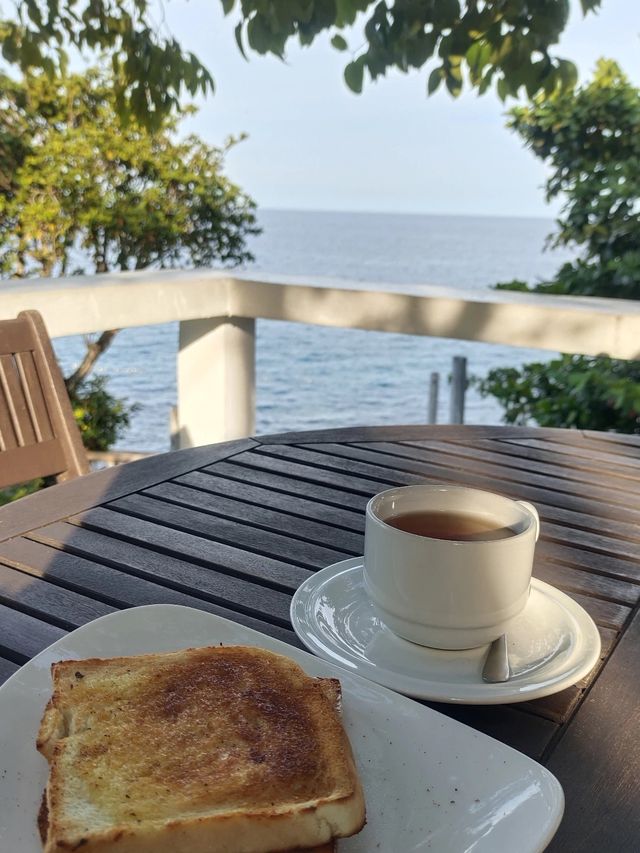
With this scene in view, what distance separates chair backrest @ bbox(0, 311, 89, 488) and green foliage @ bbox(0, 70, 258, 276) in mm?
5526

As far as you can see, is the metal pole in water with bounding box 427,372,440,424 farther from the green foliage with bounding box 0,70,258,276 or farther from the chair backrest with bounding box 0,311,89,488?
the chair backrest with bounding box 0,311,89,488

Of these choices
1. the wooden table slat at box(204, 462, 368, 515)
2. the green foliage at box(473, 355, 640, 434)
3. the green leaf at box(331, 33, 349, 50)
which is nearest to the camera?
the wooden table slat at box(204, 462, 368, 515)

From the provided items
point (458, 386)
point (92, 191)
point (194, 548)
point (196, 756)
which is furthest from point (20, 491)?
point (196, 756)

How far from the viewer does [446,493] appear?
0.77m

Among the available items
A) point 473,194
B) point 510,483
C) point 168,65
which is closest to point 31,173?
point 168,65

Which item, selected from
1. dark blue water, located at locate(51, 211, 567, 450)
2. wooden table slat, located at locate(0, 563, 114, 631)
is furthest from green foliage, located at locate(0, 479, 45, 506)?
wooden table slat, located at locate(0, 563, 114, 631)

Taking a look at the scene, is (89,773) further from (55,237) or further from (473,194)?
(473,194)

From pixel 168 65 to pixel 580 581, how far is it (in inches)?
116

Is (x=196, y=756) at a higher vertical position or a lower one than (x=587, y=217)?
lower

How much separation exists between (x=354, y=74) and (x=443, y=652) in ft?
6.40

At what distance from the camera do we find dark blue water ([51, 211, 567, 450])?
649 inches

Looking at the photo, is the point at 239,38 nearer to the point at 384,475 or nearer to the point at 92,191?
the point at 384,475

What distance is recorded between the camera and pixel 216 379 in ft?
9.66

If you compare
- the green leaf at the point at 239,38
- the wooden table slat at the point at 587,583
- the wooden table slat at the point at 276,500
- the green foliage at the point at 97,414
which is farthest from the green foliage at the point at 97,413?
the wooden table slat at the point at 587,583
